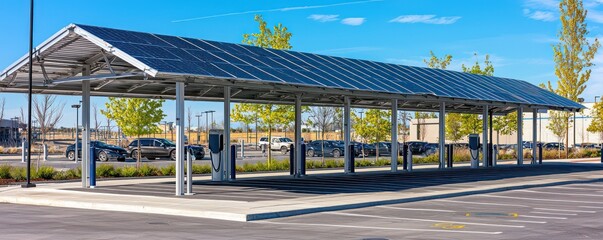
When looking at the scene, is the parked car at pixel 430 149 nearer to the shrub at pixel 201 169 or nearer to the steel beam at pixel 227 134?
the shrub at pixel 201 169

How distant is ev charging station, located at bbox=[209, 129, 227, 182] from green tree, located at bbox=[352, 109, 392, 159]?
909 inches

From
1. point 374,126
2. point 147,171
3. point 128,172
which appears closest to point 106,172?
point 128,172

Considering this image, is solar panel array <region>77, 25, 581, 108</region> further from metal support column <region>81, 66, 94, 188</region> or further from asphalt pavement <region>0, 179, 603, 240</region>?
asphalt pavement <region>0, 179, 603, 240</region>

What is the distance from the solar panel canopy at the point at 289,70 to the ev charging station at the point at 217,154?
8.71ft

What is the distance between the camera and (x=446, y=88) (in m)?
33.0

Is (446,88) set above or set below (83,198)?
above

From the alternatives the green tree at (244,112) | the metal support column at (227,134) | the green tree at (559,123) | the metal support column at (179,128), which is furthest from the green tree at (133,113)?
the green tree at (559,123)

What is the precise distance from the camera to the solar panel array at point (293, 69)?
853 inches

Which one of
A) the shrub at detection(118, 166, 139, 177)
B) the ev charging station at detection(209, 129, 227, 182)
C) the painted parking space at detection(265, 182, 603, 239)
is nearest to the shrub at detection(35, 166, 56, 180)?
the shrub at detection(118, 166, 139, 177)

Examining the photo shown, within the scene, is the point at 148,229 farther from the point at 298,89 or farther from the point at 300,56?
the point at 300,56

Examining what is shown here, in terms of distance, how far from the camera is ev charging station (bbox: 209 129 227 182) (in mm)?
25562

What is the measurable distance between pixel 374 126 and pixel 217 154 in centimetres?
2447

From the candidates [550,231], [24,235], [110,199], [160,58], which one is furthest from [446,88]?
[24,235]

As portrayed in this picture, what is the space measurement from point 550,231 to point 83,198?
39.7 feet
